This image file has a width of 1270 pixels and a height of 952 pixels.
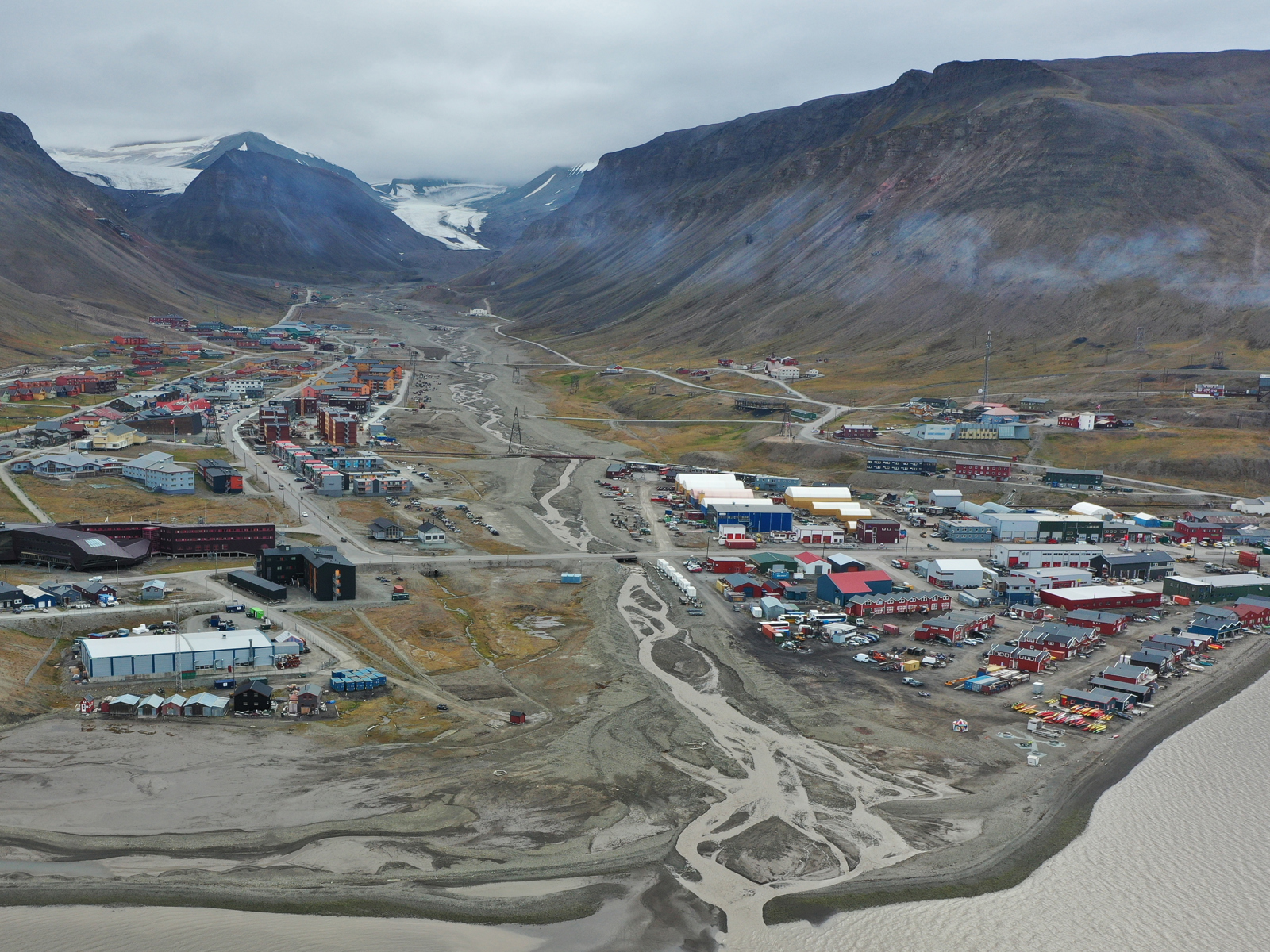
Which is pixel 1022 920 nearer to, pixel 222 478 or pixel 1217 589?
pixel 1217 589

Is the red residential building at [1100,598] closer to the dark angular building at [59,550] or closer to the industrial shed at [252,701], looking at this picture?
the industrial shed at [252,701]

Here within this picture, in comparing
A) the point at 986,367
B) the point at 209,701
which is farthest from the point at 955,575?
the point at 986,367

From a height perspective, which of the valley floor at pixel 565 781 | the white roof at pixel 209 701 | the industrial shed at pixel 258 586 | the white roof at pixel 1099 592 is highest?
the industrial shed at pixel 258 586

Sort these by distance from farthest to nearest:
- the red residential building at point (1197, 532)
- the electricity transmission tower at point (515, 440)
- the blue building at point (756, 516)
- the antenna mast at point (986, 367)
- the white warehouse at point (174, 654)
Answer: the antenna mast at point (986, 367)
the electricity transmission tower at point (515, 440)
the red residential building at point (1197, 532)
the blue building at point (756, 516)
the white warehouse at point (174, 654)

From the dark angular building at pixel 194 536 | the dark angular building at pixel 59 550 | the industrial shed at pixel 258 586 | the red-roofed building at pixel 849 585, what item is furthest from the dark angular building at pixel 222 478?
the red-roofed building at pixel 849 585

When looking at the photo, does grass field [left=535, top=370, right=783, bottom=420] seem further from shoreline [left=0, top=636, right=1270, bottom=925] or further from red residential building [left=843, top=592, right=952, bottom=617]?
shoreline [left=0, top=636, right=1270, bottom=925]

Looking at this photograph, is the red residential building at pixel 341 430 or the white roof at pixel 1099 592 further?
the red residential building at pixel 341 430
